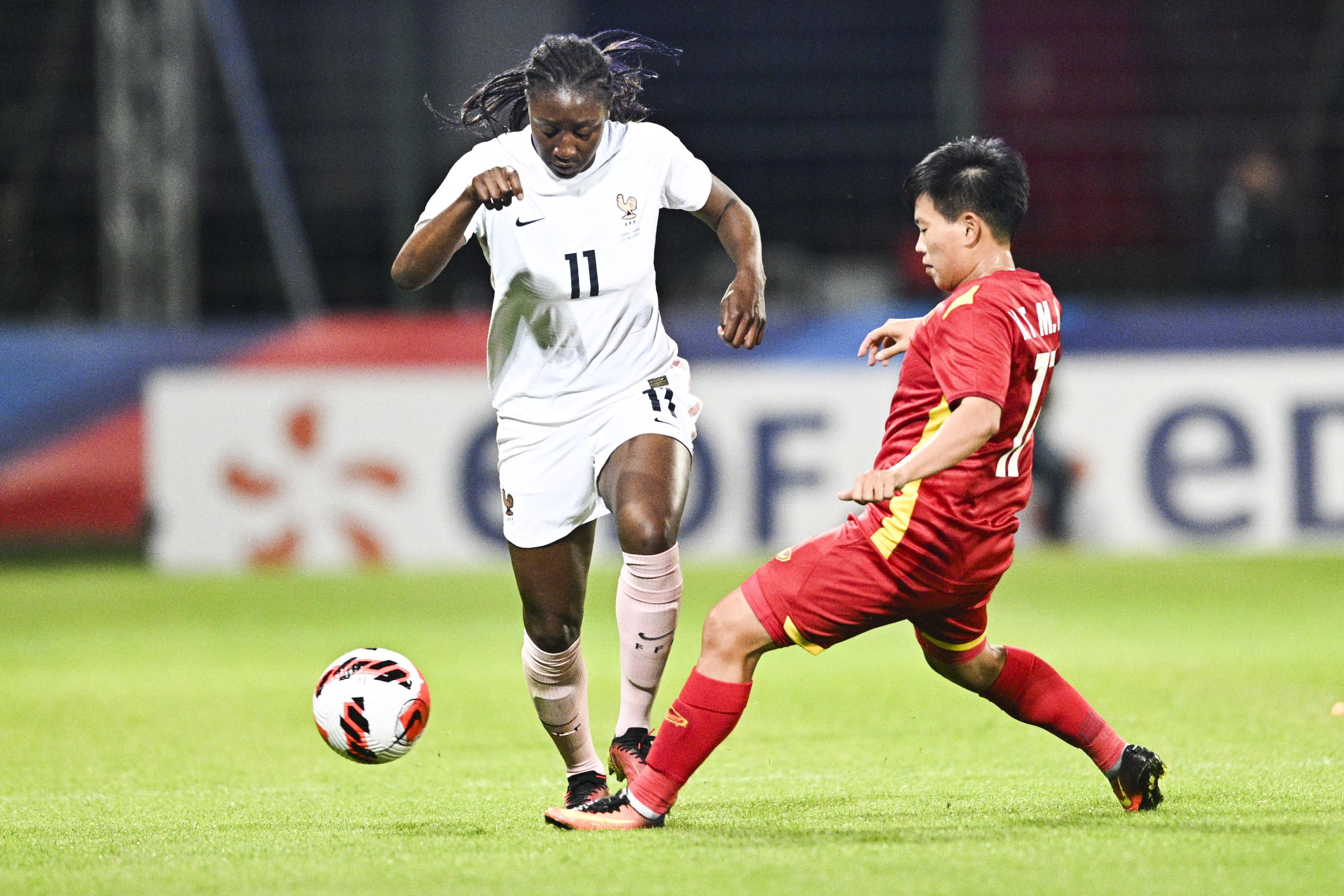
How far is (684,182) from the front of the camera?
5293mm

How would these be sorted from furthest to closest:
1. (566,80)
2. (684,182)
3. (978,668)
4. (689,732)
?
(684,182) < (566,80) < (978,668) < (689,732)

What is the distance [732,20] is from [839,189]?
2398mm

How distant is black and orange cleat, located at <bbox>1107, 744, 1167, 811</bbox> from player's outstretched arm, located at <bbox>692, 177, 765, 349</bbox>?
1485 mm

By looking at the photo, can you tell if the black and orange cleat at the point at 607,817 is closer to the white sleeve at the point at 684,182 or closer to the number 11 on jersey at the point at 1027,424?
the number 11 on jersey at the point at 1027,424

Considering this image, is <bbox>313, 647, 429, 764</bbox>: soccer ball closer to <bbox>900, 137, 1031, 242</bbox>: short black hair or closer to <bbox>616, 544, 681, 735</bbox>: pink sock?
<bbox>616, 544, 681, 735</bbox>: pink sock

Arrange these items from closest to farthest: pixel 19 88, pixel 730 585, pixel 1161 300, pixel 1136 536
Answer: pixel 730 585 → pixel 1136 536 → pixel 1161 300 → pixel 19 88

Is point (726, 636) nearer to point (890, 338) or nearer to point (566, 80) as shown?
point (890, 338)

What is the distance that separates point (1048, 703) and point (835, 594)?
2.55 ft

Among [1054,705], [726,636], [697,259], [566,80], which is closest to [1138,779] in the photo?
[1054,705]

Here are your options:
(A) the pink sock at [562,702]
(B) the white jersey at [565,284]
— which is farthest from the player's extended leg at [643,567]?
(B) the white jersey at [565,284]

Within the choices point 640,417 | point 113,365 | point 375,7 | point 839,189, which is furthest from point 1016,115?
point 640,417

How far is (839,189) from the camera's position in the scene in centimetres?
1628

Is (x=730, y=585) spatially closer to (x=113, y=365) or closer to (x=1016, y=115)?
(x=113, y=365)

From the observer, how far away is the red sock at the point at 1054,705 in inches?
185
